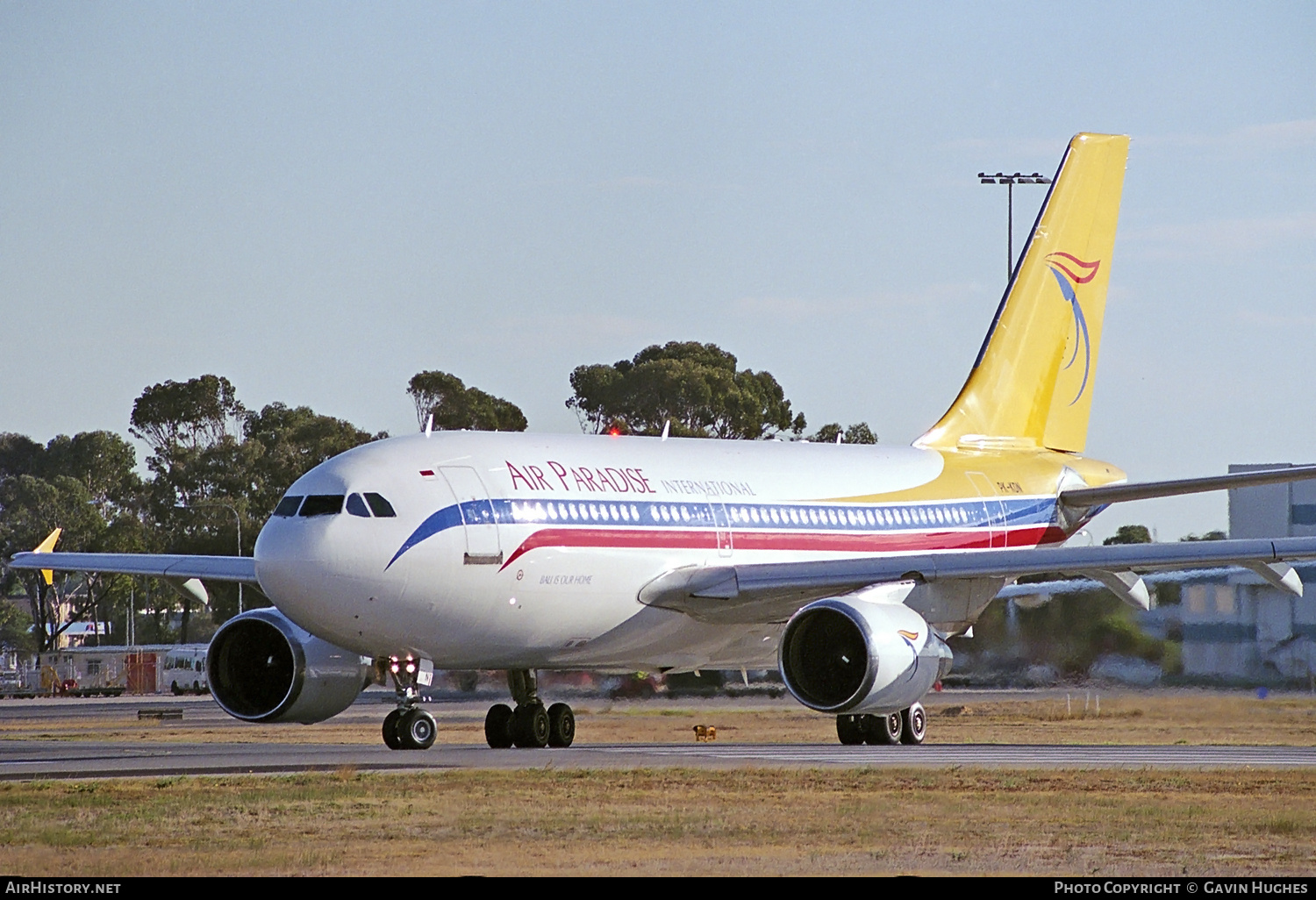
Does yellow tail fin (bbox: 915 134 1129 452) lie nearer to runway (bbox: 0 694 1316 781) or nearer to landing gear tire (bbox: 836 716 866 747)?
runway (bbox: 0 694 1316 781)

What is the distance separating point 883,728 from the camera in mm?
27281

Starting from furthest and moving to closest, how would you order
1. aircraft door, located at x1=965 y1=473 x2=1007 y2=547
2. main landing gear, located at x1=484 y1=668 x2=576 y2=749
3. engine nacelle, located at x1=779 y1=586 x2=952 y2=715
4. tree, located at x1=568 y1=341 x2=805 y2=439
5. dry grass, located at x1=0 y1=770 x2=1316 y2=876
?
1. tree, located at x1=568 y1=341 x2=805 y2=439
2. aircraft door, located at x1=965 y1=473 x2=1007 y2=547
3. main landing gear, located at x1=484 y1=668 x2=576 y2=749
4. engine nacelle, located at x1=779 y1=586 x2=952 y2=715
5. dry grass, located at x1=0 y1=770 x2=1316 y2=876

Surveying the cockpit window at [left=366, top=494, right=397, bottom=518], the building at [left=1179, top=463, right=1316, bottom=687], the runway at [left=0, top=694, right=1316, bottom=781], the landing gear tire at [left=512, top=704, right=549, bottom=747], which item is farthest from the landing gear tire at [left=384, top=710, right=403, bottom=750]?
the building at [left=1179, top=463, right=1316, bottom=687]

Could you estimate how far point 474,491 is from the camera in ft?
80.1

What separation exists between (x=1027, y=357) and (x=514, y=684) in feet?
41.8

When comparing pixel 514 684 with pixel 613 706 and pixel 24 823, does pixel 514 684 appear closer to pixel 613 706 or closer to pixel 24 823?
pixel 613 706

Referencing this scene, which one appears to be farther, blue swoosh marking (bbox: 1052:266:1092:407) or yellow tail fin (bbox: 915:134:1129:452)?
blue swoosh marking (bbox: 1052:266:1092:407)

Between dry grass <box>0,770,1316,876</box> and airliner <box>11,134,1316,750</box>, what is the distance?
129 inches

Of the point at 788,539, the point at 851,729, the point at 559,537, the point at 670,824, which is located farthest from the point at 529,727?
the point at 670,824

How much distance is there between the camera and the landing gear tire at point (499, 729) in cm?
2748

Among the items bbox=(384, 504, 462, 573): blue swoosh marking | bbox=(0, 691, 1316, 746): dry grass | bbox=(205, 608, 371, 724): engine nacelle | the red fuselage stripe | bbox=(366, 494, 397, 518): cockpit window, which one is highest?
bbox=(366, 494, 397, 518): cockpit window

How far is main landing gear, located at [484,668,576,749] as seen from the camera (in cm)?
2736

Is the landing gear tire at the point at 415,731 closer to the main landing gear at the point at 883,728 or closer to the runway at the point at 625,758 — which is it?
the runway at the point at 625,758
